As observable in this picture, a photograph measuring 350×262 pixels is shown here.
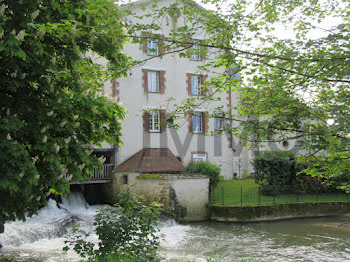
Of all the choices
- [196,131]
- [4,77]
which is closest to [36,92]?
[4,77]

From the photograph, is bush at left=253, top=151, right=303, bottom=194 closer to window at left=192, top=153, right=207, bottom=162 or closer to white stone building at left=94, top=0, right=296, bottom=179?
white stone building at left=94, top=0, right=296, bottom=179

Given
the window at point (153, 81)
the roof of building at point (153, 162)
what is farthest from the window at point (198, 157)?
the window at point (153, 81)

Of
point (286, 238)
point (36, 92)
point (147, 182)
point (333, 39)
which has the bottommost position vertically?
point (286, 238)

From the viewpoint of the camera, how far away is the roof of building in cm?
2144

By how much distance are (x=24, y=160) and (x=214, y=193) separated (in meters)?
Answer: 17.0

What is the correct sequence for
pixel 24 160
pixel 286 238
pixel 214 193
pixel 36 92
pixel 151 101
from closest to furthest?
pixel 24 160, pixel 36 92, pixel 286 238, pixel 214 193, pixel 151 101

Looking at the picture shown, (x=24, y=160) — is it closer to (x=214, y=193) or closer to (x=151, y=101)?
(x=214, y=193)

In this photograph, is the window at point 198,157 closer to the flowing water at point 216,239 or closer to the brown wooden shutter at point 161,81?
the brown wooden shutter at point 161,81

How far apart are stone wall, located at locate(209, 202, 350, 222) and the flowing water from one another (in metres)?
0.50

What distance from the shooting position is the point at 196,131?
25.7 meters

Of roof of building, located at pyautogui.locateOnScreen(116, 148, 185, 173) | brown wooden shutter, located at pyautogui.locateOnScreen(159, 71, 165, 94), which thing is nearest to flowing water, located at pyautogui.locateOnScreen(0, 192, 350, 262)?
roof of building, located at pyautogui.locateOnScreen(116, 148, 185, 173)

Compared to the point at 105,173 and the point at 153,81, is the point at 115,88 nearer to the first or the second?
the point at 153,81

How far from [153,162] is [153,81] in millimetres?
5245

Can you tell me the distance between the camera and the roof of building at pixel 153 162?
70.3 ft
